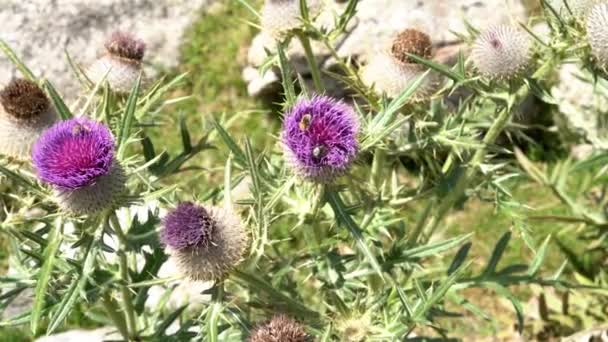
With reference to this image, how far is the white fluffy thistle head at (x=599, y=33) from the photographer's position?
2602mm

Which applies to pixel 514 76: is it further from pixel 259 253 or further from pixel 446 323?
pixel 446 323

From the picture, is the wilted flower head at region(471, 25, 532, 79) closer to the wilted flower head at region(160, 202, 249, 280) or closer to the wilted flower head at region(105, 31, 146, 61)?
the wilted flower head at region(160, 202, 249, 280)

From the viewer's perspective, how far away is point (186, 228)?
7.96ft

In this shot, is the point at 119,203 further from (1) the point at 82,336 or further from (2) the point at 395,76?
(1) the point at 82,336

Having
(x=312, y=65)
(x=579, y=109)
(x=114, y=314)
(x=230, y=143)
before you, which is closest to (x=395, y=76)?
(x=312, y=65)

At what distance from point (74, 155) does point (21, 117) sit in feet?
2.41

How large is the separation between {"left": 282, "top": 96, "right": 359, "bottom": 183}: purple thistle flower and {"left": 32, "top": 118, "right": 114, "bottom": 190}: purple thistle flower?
61cm

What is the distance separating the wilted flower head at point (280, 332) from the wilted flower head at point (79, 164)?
2.19 feet

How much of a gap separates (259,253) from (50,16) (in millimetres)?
4881

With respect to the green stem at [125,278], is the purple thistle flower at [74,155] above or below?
above

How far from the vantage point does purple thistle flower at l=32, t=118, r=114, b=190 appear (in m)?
2.35

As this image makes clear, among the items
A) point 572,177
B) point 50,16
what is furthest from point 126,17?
point 572,177

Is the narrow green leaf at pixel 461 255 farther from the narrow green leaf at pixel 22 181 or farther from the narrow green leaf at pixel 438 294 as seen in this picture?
the narrow green leaf at pixel 22 181

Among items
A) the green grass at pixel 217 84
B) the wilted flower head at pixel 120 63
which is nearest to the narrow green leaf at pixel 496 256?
the wilted flower head at pixel 120 63
